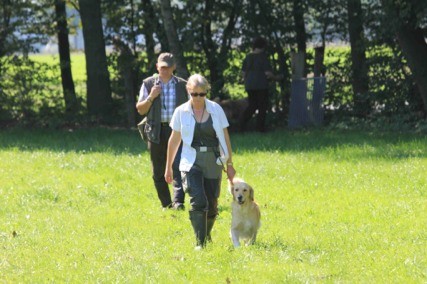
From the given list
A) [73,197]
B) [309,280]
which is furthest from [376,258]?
[73,197]

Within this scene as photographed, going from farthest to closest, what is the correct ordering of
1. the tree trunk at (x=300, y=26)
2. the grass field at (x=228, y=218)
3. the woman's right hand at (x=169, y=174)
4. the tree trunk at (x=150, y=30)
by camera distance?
the tree trunk at (x=150, y=30), the tree trunk at (x=300, y=26), the woman's right hand at (x=169, y=174), the grass field at (x=228, y=218)

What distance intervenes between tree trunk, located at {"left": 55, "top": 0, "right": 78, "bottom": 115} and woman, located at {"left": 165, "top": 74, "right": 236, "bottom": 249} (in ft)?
44.8

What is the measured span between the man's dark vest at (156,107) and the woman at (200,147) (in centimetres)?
201

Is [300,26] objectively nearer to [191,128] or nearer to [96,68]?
[96,68]

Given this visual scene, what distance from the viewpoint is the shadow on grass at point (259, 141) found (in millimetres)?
15367

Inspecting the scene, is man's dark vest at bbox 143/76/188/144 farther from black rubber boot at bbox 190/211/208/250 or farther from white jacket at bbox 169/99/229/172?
black rubber boot at bbox 190/211/208/250

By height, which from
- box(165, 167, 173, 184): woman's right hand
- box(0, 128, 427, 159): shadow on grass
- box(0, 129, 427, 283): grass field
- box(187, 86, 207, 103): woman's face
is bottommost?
box(0, 129, 427, 283): grass field

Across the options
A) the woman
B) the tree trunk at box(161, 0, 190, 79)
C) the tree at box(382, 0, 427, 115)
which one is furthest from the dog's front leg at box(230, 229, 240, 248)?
the tree trunk at box(161, 0, 190, 79)

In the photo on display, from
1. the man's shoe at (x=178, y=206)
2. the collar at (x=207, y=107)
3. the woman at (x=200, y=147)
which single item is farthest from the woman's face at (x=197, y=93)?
the man's shoe at (x=178, y=206)

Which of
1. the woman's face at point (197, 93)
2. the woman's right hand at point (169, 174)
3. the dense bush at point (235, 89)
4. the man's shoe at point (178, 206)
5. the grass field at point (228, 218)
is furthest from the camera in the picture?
the dense bush at point (235, 89)

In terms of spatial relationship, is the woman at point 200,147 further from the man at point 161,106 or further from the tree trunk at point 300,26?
the tree trunk at point 300,26

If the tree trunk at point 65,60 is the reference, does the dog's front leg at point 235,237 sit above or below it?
below

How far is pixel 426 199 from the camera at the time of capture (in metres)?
10.8

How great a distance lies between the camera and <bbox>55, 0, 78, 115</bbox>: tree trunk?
21922 mm
